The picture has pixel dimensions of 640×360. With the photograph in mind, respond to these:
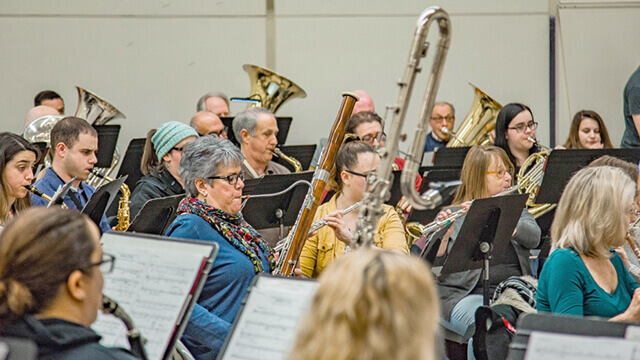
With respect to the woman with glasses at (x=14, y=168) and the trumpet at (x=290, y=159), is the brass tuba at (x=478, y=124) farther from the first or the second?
the woman with glasses at (x=14, y=168)

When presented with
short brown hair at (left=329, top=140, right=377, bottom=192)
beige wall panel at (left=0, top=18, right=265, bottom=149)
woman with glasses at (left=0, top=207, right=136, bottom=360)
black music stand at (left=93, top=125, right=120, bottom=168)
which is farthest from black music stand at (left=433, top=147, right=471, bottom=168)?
woman with glasses at (left=0, top=207, right=136, bottom=360)

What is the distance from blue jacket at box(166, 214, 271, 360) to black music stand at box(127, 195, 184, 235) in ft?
1.12

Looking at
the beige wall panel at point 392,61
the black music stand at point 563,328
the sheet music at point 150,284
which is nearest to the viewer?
the black music stand at point 563,328

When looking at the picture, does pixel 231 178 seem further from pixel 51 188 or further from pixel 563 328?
pixel 563 328

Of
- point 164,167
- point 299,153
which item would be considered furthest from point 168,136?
point 299,153

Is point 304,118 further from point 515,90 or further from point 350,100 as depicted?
point 350,100

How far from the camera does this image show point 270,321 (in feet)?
6.78

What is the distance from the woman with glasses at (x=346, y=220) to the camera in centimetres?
373

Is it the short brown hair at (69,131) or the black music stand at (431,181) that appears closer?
the black music stand at (431,181)

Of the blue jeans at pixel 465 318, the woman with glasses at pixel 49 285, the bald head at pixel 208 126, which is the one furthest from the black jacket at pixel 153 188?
the woman with glasses at pixel 49 285

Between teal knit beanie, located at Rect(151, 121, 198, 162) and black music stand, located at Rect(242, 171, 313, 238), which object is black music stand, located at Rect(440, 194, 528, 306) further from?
teal knit beanie, located at Rect(151, 121, 198, 162)

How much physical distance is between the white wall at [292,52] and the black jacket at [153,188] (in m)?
2.48

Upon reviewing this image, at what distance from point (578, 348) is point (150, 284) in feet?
3.55

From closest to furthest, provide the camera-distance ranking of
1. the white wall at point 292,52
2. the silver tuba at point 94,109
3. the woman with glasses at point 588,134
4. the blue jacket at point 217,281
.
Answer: the blue jacket at point 217,281, the woman with glasses at point 588,134, the silver tuba at point 94,109, the white wall at point 292,52
